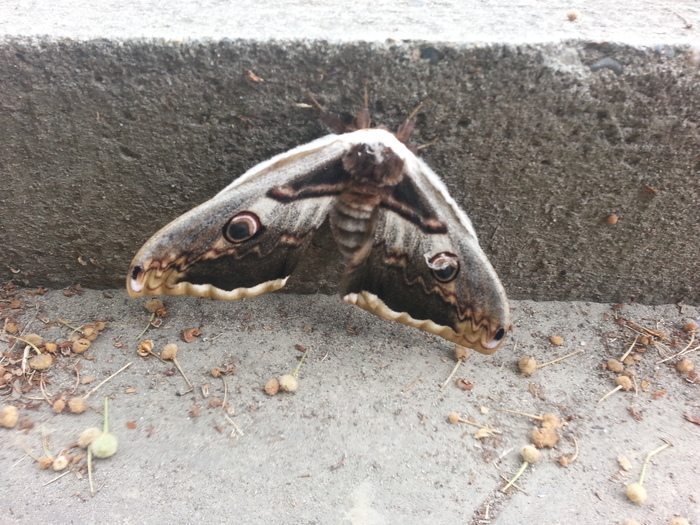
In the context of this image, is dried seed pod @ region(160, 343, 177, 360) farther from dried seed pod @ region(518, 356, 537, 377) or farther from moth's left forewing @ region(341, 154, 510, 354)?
dried seed pod @ region(518, 356, 537, 377)

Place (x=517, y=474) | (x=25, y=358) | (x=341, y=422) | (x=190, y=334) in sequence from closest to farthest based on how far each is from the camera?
(x=517, y=474) → (x=341, y=422) → (x=25, y=358) → (x=190, y=334)

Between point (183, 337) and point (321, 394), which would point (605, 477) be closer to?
point (321, 394)

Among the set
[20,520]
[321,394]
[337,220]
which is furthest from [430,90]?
[20,520]

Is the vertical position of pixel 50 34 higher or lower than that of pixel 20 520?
higher

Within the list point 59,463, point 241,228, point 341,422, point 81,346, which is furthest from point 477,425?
point 81,346

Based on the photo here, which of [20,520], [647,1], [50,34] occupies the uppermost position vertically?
[647,1]

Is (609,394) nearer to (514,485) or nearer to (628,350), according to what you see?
(628,350)
